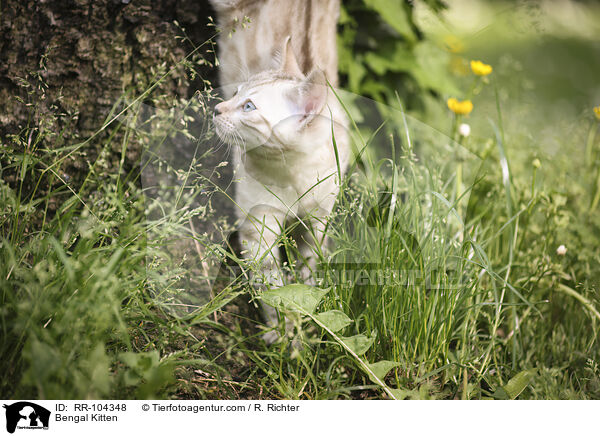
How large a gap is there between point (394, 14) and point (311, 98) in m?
0.44

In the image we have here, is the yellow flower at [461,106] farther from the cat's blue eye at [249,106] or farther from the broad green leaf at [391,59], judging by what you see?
the cat's blue eye at [249,106]

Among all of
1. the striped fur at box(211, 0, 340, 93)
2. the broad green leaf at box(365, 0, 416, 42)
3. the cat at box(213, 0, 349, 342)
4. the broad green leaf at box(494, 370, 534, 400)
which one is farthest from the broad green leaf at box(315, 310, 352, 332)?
the broad green leaf at box(365, 0, 416, 42)

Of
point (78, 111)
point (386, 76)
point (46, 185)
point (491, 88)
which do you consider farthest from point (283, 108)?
point (491, 88)

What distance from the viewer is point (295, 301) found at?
3.20ft

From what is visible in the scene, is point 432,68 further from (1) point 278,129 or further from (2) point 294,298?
(2) point 294,298

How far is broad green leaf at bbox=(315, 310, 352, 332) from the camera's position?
97cm

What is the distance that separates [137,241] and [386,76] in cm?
86

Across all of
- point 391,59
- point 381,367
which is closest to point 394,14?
point 391,59

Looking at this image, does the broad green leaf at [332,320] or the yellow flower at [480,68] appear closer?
the broad green leaf at [332,320]

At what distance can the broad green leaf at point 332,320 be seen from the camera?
0.97 m

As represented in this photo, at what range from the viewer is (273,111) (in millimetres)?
1088
